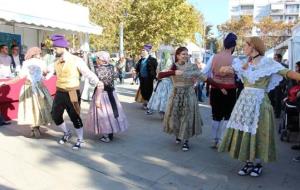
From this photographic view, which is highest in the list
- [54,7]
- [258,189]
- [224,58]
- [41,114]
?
[54,7]

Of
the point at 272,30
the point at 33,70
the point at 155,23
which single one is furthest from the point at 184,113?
the point at 272,30

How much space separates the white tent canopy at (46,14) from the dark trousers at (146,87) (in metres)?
4.24

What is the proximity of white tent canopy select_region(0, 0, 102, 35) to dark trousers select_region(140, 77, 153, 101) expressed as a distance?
424 cm

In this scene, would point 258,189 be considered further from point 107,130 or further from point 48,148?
point 48,148

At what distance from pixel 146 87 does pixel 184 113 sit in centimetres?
384

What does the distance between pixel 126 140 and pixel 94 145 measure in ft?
2.13

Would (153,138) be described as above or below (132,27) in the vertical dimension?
below

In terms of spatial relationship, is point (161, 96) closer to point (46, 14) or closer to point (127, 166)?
point (127, 166)

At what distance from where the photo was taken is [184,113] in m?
5.98

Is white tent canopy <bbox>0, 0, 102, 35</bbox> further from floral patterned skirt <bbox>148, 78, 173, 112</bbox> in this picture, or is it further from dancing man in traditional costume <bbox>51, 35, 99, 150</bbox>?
dancing man in traditional costume <bbox>51, 35, 99, 150</bbox>

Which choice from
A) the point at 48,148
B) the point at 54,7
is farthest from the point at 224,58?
the point at 54,7

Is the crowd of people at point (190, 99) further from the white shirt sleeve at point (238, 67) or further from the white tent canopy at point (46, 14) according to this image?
the white tent canopy at point (46, 14)

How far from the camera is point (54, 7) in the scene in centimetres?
1395

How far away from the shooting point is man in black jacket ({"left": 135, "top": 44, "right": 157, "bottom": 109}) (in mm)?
9508
